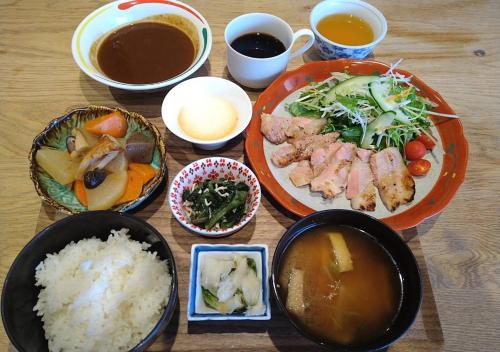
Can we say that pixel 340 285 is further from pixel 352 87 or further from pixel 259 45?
pixel 259 45

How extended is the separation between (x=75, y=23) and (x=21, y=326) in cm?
216

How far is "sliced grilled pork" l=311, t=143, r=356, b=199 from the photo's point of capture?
1.82 m

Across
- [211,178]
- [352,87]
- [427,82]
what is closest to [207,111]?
[211,178]

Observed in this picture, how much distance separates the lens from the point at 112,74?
83.4 inches

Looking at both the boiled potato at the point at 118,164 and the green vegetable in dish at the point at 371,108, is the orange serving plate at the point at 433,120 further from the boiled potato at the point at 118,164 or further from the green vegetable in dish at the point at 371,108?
the boiled potato at the point at 118,164

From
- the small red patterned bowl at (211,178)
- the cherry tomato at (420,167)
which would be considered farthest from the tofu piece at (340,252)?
the cherry tomato at (420,167)

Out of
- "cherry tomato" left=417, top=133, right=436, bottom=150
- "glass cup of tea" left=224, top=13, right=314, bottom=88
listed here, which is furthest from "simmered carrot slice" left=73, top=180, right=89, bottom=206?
"cherry tomato" left=417, top=133, right=436, bottom=150

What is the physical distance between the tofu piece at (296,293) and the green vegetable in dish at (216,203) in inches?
16.1

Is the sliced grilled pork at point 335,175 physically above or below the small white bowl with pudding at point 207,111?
below

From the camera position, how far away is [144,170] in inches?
71.5

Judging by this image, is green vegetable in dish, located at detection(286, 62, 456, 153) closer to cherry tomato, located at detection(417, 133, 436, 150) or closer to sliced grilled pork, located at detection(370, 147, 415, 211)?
cherry tomato, located at detection(417, 133, 436, 150)

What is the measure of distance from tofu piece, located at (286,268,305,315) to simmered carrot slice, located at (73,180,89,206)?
40.0 inches

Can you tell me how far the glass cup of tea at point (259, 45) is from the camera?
2.10m

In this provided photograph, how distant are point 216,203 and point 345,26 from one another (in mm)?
1554
